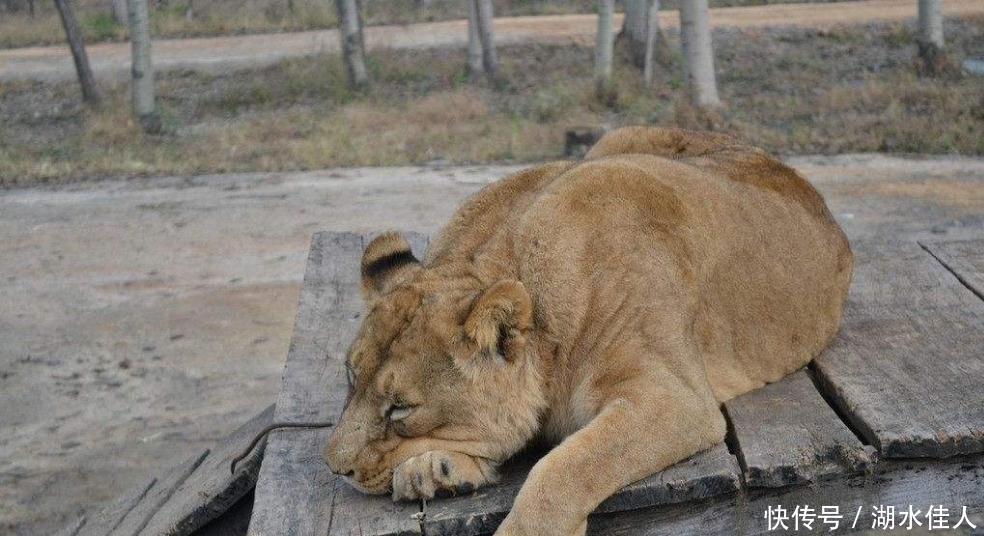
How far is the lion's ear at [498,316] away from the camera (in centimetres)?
303

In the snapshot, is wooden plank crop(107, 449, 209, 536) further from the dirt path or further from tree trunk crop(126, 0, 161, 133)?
the dirt path

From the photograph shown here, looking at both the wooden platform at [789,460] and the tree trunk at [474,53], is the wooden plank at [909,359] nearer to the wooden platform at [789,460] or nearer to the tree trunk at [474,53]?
the wooden platform at [789,460]

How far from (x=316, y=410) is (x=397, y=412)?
849 mm

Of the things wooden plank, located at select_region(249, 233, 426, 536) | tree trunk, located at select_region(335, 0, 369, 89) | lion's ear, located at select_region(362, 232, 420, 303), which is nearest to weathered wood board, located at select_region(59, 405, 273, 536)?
wooden plank, located at select_region(249, 233, 426, 536)

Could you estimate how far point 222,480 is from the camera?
12.9ft

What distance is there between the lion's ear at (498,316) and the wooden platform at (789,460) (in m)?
0.41

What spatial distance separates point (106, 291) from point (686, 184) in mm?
6179

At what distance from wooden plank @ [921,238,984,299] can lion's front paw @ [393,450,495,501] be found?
2548 mm

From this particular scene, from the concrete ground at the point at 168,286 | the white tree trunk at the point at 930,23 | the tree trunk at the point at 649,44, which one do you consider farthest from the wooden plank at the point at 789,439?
the white tree trunk at the point at 930,23

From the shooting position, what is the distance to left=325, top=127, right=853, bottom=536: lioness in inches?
121

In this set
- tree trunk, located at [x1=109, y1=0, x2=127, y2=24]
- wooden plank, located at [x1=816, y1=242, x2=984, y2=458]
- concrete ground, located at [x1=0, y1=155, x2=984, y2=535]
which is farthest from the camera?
tree trunk, located at [x1=109, y1=0, x2=127, y2=24]

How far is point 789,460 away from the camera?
10.5 ft

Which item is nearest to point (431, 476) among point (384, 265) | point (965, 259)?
point (384, 265)

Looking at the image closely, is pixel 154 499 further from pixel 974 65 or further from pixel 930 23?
pixel 974 65
